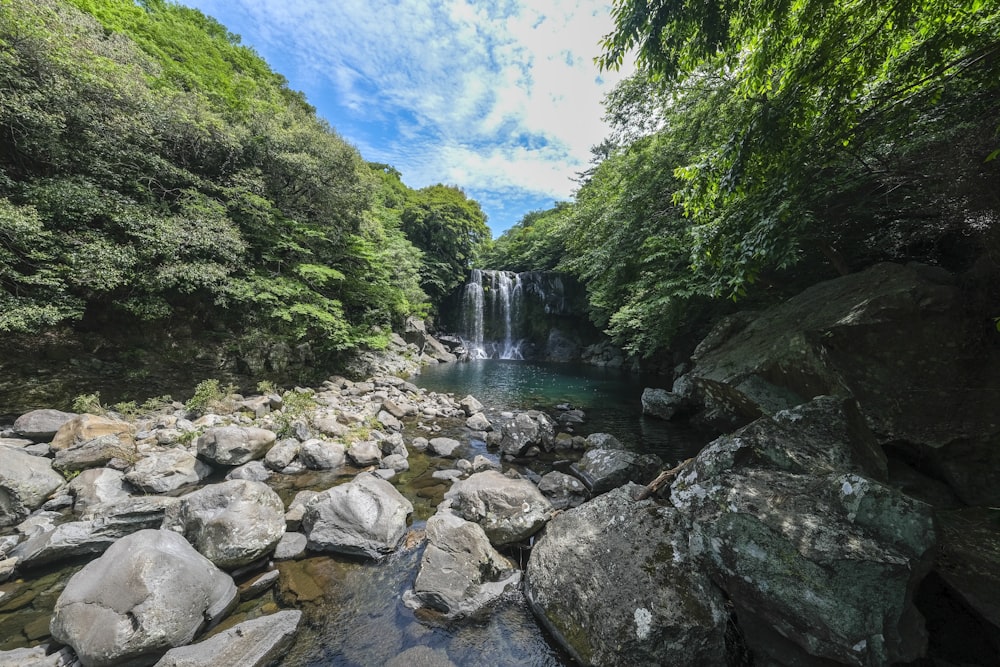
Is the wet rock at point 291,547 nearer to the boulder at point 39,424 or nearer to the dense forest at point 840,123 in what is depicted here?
the boulder at point 39,424

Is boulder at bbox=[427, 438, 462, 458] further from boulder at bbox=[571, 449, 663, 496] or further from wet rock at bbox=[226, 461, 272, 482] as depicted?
wet rock at bbox=[226, 461, 272, 482]

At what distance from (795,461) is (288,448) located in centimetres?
752

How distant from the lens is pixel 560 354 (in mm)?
31016

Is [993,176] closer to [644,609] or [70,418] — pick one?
[644,609]

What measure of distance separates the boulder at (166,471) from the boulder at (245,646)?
11.6 feet

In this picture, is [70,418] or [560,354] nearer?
[70,418]

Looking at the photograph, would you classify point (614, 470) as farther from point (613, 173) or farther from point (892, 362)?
point (613, 173)

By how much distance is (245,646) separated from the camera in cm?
276

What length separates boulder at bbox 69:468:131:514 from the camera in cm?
468

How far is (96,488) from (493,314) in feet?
92.8

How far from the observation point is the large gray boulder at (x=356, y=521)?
4.09 m

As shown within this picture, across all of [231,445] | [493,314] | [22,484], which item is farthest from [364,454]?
[493,314]

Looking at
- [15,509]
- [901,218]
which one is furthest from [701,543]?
[15,509]

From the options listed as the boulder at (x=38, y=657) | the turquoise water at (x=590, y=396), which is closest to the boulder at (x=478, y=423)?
the turquoise water at (x=590, y=396)
